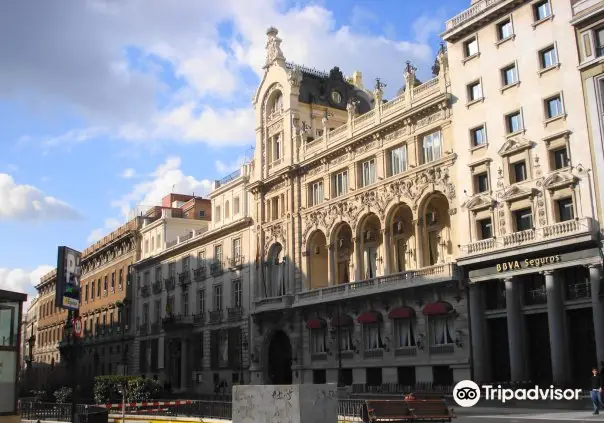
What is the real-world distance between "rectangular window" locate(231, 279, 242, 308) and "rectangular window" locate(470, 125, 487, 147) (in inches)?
1064

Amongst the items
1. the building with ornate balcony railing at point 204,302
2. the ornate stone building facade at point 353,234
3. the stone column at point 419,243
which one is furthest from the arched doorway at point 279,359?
the stone column at point 419,243

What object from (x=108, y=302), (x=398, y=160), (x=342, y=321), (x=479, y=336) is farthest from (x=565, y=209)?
(x=108, y=302)

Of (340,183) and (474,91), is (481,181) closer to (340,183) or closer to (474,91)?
(474,91)

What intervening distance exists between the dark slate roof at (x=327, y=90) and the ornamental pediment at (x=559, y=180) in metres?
26.4

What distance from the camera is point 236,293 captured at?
5969 centimetres

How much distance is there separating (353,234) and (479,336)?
12.4m

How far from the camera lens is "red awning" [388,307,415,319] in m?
41.4

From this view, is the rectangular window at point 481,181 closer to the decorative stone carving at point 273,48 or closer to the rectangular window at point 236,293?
the decorative stone carving at point 273,48

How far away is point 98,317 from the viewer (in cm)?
9000

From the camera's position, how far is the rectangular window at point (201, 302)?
6493 cm

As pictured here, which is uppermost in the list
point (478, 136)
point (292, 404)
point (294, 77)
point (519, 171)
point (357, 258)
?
point (294, 77)

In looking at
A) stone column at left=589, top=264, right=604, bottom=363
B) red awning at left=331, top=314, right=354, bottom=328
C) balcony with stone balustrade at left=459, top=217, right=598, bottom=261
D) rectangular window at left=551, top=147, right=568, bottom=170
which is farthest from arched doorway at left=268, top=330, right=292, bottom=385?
stone column at left=589, top=264, right=604, bottom=363

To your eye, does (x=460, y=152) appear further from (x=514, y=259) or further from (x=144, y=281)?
(x=144, y=281)

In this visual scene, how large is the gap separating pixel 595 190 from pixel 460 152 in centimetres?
881
